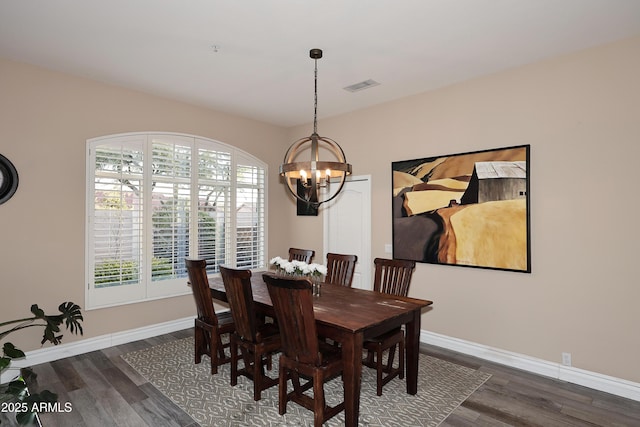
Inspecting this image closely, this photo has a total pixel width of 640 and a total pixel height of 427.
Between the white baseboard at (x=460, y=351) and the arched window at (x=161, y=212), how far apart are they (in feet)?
1.30

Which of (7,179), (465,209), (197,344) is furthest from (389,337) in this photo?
(7,179)

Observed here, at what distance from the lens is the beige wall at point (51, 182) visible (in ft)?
11.3

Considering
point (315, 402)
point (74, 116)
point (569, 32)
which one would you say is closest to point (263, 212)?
point (74, 116)

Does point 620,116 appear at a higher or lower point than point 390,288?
higher

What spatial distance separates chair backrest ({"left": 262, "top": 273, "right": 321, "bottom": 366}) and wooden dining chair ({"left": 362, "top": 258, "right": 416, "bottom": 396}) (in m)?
0.68

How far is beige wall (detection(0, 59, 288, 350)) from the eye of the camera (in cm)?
343

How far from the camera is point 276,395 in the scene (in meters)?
2.98

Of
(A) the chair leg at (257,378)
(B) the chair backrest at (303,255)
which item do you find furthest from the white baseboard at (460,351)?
(A) the chair leg at (257,378)

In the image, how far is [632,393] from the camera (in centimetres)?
290

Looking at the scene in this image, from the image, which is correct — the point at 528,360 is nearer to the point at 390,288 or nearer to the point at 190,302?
the point at 390,288

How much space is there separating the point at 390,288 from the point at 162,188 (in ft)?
9.75

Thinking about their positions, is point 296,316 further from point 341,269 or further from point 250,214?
point 250,214

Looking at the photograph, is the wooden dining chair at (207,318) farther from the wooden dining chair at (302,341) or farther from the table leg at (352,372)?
the table leg at (352,372)

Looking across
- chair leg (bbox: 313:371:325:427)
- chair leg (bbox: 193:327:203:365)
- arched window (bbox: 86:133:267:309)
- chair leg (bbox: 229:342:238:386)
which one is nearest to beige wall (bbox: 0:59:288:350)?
arched window (bbox: 86:133:267:309)
